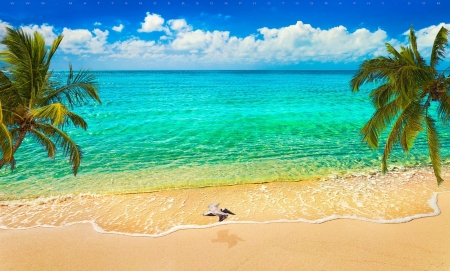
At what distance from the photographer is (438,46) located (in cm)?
782

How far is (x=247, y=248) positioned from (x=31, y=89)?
7050mm

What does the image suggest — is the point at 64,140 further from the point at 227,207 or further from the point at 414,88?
the point at 414,88

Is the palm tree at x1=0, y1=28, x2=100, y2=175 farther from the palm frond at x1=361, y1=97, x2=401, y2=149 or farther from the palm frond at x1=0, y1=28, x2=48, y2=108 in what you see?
the palm frond at x1=361, y1=97, x2=401, y2=149

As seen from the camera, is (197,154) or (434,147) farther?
(197,154)

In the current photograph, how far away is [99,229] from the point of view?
853cm

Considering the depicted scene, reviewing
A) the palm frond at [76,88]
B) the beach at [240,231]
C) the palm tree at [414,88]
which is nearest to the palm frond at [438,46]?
the palm tree at [414,88]

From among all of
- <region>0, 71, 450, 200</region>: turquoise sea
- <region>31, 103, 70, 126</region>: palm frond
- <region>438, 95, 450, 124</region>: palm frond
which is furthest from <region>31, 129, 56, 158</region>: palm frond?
<region>438, 95, 450, 124</region>: palm frond

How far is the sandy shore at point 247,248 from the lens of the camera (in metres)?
6.84

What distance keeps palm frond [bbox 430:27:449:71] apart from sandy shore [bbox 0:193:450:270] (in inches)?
184

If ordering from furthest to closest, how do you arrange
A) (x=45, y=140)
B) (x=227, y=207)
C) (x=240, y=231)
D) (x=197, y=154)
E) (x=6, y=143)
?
(x=197, y=154) → (x=227, y=207) → (x=240, y=231) → (x=45, y=140) → (x=6, y=143)

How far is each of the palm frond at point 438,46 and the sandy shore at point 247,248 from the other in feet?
15.3

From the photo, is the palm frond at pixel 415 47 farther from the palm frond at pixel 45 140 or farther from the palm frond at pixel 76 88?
the palm frond at pixel 45 140

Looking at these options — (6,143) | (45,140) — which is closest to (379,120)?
(45,140)

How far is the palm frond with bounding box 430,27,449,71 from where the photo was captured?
7605 mm
